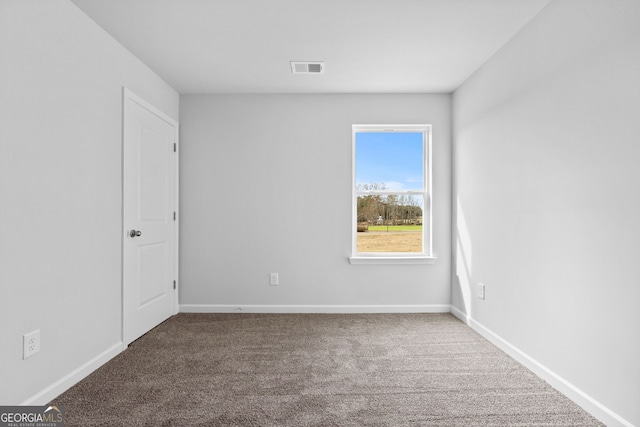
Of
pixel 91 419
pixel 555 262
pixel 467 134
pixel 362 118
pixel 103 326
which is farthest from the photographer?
pixel 362 118

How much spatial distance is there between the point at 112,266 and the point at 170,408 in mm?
1260

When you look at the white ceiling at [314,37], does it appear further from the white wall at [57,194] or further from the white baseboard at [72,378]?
the white baseboard at [72,378]

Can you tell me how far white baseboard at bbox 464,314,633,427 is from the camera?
1983 mm

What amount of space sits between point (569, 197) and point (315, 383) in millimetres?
1903

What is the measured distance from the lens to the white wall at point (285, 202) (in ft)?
14.0

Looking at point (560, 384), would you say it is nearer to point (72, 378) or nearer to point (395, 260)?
point (395, 260)

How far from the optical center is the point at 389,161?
437 cm

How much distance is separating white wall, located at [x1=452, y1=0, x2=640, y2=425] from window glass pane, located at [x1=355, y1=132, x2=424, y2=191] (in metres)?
0.95

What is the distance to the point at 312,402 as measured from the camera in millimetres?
2211

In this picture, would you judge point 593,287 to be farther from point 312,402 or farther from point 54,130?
point 54,130

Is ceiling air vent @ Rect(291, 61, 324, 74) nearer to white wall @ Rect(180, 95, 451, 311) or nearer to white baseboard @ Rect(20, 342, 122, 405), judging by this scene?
white wall @ Rect(180, 95, 451, 311)

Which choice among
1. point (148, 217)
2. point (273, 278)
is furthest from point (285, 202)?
point (148, 217)

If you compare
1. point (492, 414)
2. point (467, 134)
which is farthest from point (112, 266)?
point (467, 134)

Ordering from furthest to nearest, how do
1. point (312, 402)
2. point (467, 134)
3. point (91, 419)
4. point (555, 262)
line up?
point (467, 134) → point (555, 262) → point (312, 402) → point (91, 419)
